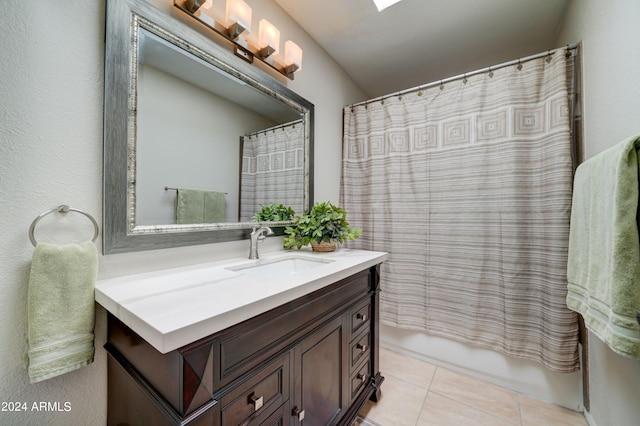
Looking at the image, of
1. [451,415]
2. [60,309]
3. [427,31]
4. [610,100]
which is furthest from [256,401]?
[427,31]

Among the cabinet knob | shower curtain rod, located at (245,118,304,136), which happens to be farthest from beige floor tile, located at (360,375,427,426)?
shower curtain rod, located at (245,118,304,136)

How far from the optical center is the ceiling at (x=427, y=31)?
58.4 inches

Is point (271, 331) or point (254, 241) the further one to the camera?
point (254, 241)

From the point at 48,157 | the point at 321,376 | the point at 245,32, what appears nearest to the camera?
the point at 48,157

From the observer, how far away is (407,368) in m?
1.76

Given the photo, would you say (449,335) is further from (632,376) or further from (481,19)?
(481,19)

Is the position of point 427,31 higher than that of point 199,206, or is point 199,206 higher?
point 427,31

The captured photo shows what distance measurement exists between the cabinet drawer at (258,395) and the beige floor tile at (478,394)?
1259 mm

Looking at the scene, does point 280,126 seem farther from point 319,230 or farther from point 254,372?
point 254,372

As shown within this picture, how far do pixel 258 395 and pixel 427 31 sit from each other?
224 cm

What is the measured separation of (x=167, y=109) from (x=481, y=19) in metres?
1.95

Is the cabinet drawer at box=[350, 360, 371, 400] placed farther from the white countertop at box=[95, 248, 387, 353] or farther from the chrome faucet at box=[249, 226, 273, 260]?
the chrome faucet at box=[249, 226, 273, 260]

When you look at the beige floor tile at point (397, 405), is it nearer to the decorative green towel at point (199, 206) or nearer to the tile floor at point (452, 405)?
the tile floor at point (452, 405)

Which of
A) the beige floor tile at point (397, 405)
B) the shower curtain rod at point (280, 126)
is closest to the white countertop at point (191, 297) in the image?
the shower curtain rod at point (280, 126)
